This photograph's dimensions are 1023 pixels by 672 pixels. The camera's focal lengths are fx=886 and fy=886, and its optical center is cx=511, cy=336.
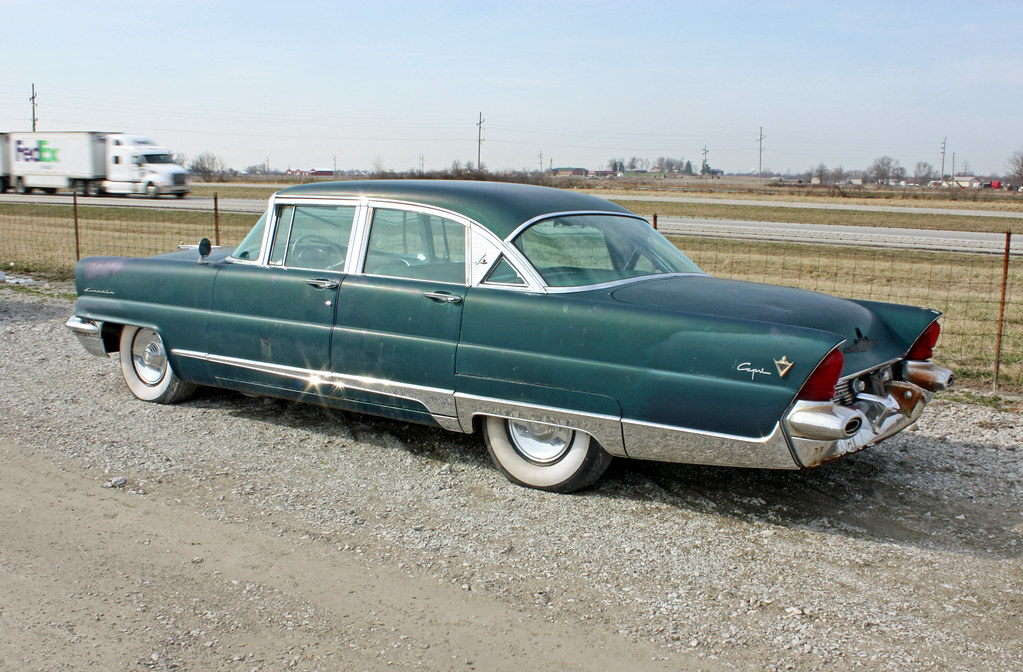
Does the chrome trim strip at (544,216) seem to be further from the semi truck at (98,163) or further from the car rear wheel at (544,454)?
the semi truck at (98,163)

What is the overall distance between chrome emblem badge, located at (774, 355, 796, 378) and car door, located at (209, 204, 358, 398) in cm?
247

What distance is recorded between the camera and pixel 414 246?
16.4 feet

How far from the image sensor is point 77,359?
7.50 m

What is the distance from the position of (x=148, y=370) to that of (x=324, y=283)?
1.89 m

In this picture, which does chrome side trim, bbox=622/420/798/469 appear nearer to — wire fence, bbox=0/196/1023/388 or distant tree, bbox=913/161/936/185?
wire fence, bbox=0/196/1023/388

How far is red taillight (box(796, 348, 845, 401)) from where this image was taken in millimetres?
3721

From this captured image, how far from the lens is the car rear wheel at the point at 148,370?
600 cm

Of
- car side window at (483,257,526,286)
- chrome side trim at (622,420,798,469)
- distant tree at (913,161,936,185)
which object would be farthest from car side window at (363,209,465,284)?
distant tree at (913,161,936,185)

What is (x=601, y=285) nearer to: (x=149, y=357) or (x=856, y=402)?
(x=856, y=402)

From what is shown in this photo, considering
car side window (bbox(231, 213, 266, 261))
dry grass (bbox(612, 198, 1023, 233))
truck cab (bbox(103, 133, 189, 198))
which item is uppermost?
truck cab (bbox(103, 133, 189, 198))

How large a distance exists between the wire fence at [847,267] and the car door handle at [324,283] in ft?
17.3

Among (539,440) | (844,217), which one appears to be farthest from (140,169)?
(539,440)

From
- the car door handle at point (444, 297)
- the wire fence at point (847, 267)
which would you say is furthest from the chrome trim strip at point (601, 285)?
the wire fence at point (847, 267)

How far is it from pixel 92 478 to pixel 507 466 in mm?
2193
